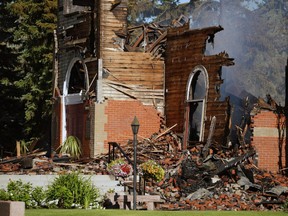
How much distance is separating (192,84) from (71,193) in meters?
10.9

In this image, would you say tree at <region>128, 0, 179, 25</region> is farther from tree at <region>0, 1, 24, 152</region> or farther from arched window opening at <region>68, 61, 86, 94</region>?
arched window opening at <region>68, 61, 86, 94</region>

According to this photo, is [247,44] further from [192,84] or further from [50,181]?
[50,181]

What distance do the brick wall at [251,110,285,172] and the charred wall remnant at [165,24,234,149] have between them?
1286 millimetres

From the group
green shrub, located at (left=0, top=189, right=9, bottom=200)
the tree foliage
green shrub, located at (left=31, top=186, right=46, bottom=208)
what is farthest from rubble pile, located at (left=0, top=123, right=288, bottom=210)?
the tree foliage

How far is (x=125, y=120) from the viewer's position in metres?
35.0

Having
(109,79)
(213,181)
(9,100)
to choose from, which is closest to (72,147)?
(109,79)

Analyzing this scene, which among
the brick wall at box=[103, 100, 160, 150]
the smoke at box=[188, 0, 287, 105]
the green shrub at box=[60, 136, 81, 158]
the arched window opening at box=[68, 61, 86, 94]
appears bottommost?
the green shrub at box=[60, 136, 81, 158]

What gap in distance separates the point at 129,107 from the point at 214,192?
6.69 metres

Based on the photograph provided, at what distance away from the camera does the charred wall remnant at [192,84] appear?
33312 millimetres

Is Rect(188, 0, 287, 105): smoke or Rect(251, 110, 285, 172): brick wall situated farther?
Rect(188, 0, 287, 105): smoke

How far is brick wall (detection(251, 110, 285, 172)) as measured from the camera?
33562mm

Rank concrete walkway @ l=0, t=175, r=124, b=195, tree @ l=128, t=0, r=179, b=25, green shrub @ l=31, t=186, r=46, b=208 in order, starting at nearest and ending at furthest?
green shrub @ l=31, t=186, r=46, b=208 < concrete walkway @ l=0, t=175, r=124, b=195 < tree @ l=128, t=0, r=179, b=25

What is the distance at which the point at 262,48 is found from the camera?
5319 cm

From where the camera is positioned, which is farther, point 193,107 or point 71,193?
point 193,107
